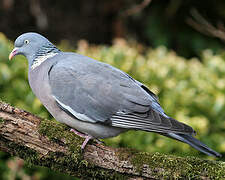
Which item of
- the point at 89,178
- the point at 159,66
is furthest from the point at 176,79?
the point at 89,178

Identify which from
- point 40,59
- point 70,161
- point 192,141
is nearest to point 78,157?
point 70,161

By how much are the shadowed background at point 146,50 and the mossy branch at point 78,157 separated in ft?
2.67

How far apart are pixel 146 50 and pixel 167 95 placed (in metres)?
3.67

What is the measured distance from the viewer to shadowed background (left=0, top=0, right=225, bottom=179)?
166 inches

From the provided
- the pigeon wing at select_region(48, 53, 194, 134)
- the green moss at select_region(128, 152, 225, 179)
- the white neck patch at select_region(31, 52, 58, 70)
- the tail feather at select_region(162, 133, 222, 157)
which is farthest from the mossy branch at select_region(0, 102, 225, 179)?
the white neck patch at select_region(31, 52, 58, 70)

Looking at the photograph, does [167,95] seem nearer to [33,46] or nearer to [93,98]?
[93,98]

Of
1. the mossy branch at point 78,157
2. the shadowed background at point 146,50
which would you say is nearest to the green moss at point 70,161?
the mossy branch at point 78,157

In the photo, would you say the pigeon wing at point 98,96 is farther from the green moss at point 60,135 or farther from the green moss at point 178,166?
the green moss at point 178,166

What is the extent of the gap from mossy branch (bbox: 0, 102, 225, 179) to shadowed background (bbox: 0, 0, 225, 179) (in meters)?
0.81

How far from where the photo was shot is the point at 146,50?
8.19m

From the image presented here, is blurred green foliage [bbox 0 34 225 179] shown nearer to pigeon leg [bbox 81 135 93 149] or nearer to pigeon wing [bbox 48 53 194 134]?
pigeon wing [bbox 48 53 194 134]

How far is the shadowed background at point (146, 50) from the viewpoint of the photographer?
4.21m

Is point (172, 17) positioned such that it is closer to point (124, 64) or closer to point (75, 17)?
point (75, 17)

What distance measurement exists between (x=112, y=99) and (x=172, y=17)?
550cm
